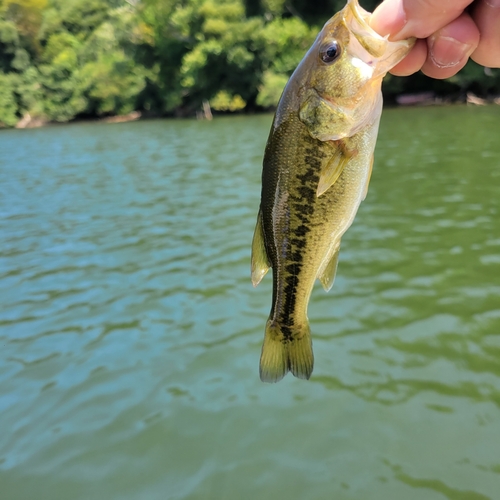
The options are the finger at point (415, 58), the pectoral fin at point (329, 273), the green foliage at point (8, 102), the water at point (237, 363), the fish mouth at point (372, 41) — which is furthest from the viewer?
the green foliage at point (8, 102)

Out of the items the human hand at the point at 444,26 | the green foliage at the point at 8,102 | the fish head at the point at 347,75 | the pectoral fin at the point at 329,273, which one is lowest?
the green foliage at the point at 8,102

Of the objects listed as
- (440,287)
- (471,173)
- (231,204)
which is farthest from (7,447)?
(471,173)

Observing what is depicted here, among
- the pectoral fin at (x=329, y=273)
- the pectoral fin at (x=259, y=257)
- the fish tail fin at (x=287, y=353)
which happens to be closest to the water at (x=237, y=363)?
the fish tail fin at (x=287, y=353)

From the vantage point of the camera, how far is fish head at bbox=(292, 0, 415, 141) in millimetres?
1937

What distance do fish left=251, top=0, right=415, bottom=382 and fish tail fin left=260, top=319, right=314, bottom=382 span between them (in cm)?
32

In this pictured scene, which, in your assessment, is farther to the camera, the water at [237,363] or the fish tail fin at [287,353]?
the water at [237,363]

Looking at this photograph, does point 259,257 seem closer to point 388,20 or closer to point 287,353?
point 287,353

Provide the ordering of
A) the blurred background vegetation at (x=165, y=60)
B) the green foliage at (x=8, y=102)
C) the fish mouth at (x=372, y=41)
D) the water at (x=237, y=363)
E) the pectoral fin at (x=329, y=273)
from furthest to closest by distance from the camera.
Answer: the green foliage at (x=8, y=102) < the blurred background vegetation at (x=165, y=60) < the water at (x=237, y=363) < the pectoral fin at (x=329, y=273) < the fish mouth at (x=372, y=41)

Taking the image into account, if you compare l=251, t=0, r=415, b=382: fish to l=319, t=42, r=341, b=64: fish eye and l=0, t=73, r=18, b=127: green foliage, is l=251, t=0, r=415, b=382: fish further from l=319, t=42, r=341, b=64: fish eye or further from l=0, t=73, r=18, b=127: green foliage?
l=0, t=73, r=18, b=127: green foliage

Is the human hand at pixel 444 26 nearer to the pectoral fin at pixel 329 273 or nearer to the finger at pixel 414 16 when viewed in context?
the finger at pixel 414 16

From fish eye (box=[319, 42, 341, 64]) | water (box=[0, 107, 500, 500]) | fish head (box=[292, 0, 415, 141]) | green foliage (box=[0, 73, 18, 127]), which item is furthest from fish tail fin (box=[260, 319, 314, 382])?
green foliage (box=[0, 73, 18, 127])

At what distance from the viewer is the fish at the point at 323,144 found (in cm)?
195

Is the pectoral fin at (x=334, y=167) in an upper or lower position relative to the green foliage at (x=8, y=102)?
upper

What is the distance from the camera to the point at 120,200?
13055 millimetres
